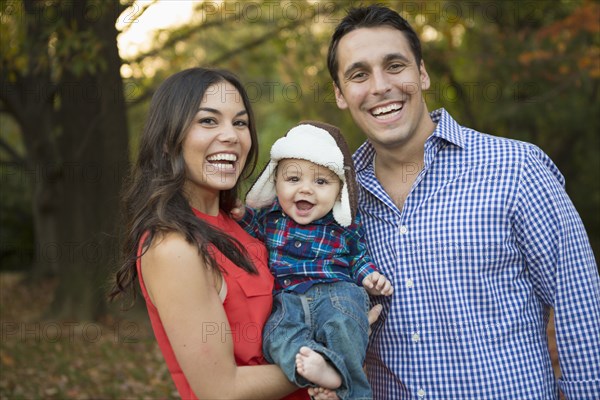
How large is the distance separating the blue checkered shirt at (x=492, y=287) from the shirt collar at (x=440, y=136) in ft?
0.34

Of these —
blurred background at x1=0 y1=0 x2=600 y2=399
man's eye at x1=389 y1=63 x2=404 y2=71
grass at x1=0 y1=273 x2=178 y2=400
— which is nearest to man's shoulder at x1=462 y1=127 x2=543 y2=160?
man's eye at x1=389 y1=63 x2=404 y2=71

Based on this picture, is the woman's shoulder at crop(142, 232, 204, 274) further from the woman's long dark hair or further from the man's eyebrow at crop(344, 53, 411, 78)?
the man's eyebrow at crop(344, 53, 411, 78)

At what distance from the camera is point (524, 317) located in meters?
2.87

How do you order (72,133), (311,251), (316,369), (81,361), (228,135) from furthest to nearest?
(72,133) → (81,361) → (311,251) → (228,135) → (316,369)

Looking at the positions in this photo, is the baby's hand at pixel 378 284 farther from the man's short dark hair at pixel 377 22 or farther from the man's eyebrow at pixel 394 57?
the man's short dark hair at pixel 377 22

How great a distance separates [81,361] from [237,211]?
20.4 feet

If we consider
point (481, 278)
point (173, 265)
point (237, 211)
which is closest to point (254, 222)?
point (237, 211)

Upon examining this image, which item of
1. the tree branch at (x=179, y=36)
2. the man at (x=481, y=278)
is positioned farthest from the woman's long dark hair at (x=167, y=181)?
the tree branch at (x=179, y=36)

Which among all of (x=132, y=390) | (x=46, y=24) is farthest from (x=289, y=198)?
(x=46, y=24)

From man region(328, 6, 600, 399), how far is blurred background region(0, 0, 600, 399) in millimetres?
4785

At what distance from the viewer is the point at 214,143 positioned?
2832 mm

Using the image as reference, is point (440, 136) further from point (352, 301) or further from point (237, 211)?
point (237, 211)

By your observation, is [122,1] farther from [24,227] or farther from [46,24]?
[24,227]

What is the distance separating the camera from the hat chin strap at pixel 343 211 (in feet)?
10.1
